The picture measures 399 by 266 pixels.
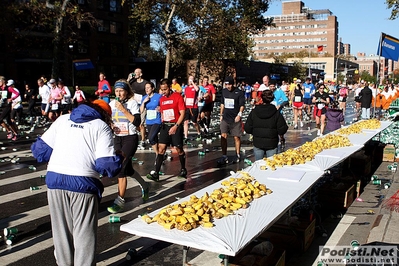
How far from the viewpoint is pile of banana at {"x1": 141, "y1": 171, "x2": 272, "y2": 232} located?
3619 millimetres

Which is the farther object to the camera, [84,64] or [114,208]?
[84,64]

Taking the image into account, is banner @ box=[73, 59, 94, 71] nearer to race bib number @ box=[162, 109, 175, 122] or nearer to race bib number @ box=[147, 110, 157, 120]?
race bib number @ box=[147, 110, 157, 120]

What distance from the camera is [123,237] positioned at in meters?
5.75

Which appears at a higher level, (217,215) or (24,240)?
(217,215)

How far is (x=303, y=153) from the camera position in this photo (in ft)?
22.4

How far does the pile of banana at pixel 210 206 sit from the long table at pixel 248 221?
0.06 meters

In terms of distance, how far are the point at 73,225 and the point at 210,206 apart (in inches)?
50.0

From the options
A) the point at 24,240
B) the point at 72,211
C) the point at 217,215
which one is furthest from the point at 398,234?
the point at 24,240

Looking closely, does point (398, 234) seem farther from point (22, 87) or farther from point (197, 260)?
point (22, 87)

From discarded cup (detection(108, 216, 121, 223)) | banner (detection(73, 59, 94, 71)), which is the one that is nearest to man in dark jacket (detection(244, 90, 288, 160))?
discarded cup (detection(108, 216, 121, 223))

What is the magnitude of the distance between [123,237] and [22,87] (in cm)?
4107

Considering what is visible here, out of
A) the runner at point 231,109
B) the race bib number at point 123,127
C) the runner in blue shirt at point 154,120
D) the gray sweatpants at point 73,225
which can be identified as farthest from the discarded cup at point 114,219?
the runner at point 231,109

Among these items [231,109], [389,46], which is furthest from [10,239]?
[389,46]

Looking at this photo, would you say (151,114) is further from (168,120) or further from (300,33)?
(300,33)
